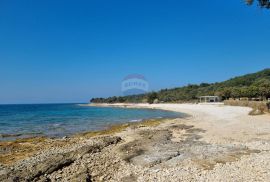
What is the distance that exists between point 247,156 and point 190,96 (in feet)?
333

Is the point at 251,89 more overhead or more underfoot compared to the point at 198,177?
more overhead

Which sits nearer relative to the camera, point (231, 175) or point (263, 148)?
point (231, 175)

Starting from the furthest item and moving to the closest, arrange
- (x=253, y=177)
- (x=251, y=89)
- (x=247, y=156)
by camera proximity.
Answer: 1. (x=251, y=89)
2. (x=247, y=156)
3. (x=253, y=177)

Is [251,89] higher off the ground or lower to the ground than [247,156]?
higher

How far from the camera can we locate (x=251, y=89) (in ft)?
Answer: 231

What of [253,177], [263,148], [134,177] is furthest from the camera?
[263,148]

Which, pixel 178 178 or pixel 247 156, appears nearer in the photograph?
pixel 178 178

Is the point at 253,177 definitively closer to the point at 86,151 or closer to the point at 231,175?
the point at 231,175

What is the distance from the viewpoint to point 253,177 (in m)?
7.53

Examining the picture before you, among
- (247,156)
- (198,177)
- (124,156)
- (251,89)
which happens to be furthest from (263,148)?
(251,89)

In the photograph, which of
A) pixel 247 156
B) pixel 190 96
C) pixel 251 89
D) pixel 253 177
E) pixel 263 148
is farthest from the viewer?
pixel 190 96

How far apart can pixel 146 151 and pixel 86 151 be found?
3.01m

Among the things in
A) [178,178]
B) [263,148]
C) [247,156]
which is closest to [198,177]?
[178,178]

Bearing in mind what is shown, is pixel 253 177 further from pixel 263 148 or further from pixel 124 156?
pixel 124 156
